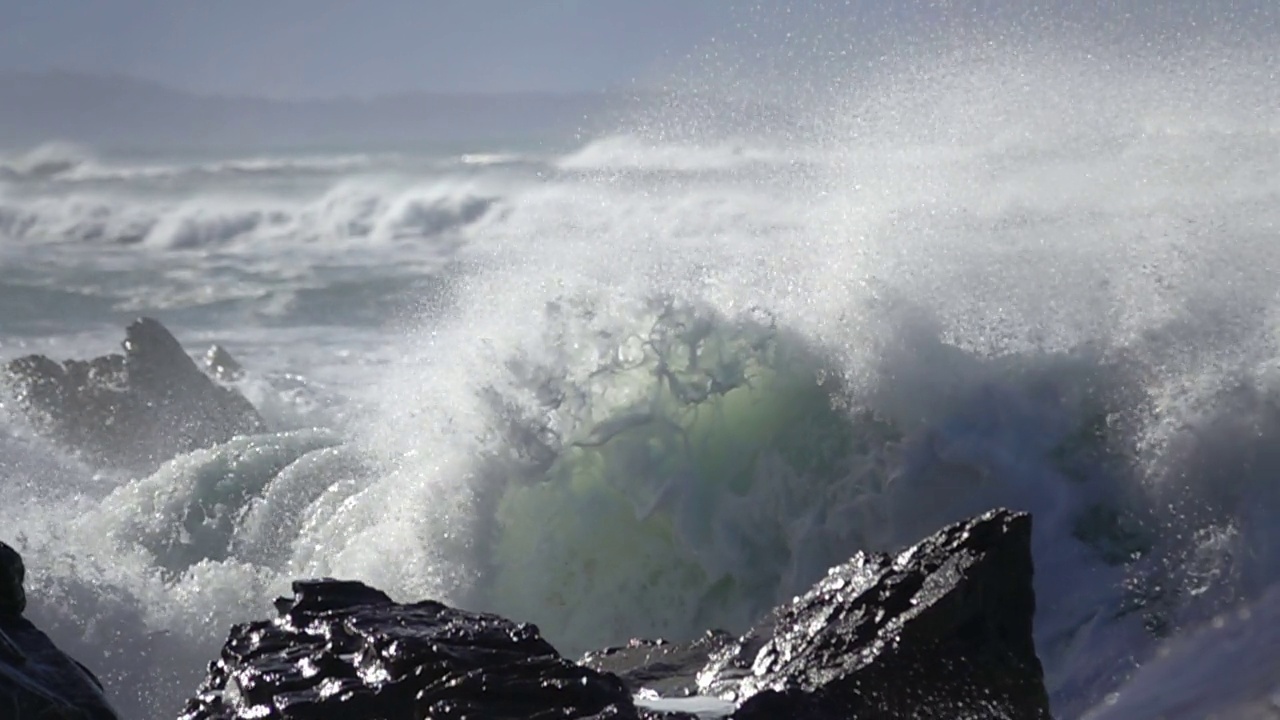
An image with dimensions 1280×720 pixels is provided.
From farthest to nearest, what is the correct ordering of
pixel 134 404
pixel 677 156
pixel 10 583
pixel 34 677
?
pixel 134 404
pixel 677 156
pixel 10 583
pixel 34 677

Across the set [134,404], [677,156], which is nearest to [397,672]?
[677,156]

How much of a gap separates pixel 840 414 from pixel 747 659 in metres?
4.71

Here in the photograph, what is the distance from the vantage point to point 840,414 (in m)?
10.8

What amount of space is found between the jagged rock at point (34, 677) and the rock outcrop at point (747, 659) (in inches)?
13.0

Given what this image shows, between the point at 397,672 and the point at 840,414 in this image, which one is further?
the point at 840,414

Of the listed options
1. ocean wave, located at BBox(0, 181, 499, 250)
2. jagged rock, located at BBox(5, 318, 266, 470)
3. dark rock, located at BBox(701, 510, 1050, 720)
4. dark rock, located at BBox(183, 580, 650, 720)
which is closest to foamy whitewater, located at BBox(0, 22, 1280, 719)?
dark rock, located at BBox(701, 510, 1050, 720)

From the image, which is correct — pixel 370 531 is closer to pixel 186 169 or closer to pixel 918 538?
pixel 918 538

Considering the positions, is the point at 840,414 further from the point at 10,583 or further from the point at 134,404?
the point at 134,404

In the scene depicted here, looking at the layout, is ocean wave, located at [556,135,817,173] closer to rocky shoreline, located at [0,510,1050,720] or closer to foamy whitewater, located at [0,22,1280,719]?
foamy whitewater, located at [0,22,1280,719]

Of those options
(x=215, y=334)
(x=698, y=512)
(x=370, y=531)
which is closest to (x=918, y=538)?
(x=698, y=512)

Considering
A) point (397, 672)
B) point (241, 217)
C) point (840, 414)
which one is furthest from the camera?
point (241, 217)

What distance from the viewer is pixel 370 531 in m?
11.6

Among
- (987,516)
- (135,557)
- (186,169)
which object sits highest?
(987,516)

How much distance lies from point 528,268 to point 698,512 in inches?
142
